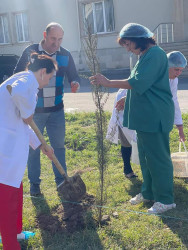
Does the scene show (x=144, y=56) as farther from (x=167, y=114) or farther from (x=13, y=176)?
(x=13, y=176)

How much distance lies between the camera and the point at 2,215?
288 cm

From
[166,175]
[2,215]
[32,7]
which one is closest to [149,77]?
[166,175]

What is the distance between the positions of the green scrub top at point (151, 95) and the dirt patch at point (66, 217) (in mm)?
1067

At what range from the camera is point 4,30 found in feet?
74.7

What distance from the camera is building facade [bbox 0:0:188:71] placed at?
672 inches

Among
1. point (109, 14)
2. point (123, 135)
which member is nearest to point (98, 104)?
point (123, 135)

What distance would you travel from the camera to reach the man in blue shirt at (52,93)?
14.3ft

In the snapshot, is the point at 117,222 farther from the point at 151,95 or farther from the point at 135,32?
the point at 135,32

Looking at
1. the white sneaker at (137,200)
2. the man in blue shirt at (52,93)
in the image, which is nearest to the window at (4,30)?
the man in blue shirt at (52,93)

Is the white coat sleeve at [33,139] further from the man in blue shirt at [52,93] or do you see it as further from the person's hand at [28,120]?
the man in blue shirt at [52,93]

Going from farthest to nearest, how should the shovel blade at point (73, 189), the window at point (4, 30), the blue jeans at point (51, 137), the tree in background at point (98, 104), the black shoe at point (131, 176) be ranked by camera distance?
the window at point (4, 30), the black shoe at point (131, 176), the blue jeans at point (51, 137), the shovel blade at point (73, 189), the tree in background at point (98, 104)

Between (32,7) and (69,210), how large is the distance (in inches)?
739

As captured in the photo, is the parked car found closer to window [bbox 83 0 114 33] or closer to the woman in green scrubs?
window [bbox 83 0 114 33]

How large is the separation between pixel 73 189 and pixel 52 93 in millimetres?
1203
